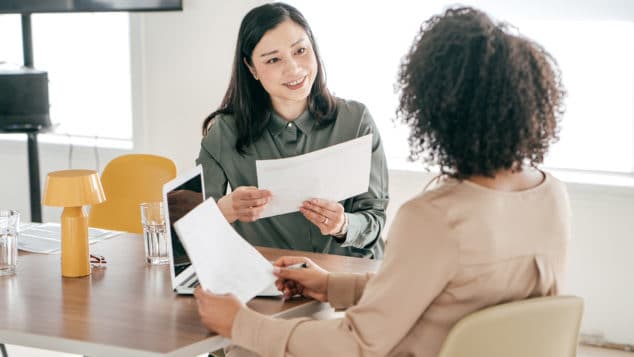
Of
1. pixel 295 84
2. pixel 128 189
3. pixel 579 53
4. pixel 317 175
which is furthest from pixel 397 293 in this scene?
pixel 579 53

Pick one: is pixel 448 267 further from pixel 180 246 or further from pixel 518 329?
pixel 180 246

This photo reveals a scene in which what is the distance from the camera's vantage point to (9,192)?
5.13 m

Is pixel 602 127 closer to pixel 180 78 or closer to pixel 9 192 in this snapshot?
pixel 180 78

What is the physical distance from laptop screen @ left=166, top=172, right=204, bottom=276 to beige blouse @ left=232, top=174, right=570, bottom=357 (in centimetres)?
49

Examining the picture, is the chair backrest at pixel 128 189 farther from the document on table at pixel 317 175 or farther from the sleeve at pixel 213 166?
the document on table at pixel 317 175

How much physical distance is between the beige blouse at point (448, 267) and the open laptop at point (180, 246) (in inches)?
18.7

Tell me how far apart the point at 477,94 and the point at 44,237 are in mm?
1566

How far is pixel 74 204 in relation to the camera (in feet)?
6.89

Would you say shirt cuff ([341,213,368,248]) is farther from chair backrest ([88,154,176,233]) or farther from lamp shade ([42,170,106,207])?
chair backrest ([88,154,176,233])

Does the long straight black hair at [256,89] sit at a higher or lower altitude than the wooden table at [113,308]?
higher

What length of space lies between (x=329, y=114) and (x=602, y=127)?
1616 mm

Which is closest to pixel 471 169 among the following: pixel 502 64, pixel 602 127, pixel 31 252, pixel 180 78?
pixel 502 64

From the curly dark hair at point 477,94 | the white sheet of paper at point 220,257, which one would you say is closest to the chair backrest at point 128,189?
the white sheet of paper at point 220,257

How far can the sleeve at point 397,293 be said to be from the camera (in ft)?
4.85
